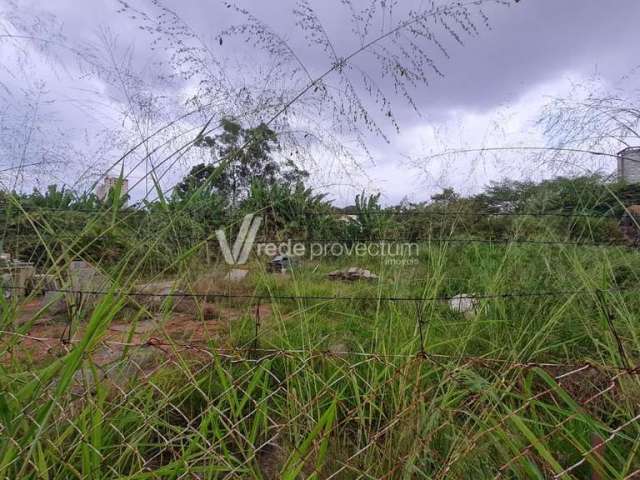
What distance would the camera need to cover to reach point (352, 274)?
208cm

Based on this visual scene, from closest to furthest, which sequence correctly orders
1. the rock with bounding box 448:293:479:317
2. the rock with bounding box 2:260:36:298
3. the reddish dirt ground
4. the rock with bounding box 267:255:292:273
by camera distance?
the reddish dirt ground, the rock with bounding box 2:260:36:298, the rock with bounding box 448:293:479:317, the rock with bounding box 267:255:292:273

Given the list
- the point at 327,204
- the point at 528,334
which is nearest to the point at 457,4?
the point at 528,334

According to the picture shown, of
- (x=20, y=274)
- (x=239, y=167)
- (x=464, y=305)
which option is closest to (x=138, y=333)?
(x=20, y=274)

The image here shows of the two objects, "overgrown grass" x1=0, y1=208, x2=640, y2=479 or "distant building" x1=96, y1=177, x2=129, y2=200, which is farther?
"distant building" x1=96, y1=177, x2=129, y2=200

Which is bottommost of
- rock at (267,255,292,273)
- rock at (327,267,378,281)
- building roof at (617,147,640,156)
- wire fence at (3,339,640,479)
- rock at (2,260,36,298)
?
wire fence at (3,339,640,479)

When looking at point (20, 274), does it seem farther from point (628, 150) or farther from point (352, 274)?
point (628, 150)

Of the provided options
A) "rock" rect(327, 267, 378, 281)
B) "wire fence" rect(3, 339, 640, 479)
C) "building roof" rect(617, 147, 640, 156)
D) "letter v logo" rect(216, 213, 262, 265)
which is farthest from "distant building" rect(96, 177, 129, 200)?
"building roof" rect(617, 147, 640, 156)

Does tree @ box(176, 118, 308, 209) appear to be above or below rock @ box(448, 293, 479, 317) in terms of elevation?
above

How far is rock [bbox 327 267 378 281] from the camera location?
5.99 feet

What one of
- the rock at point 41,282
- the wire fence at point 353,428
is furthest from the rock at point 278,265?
the rock at point 41,282

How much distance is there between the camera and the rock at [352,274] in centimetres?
183

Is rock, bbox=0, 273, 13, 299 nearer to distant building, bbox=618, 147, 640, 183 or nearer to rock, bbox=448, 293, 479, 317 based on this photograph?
rock, bbox=448, 293, 479, 317

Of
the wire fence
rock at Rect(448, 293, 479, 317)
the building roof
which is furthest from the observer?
rock at Rect(448, 293, 479, 317)

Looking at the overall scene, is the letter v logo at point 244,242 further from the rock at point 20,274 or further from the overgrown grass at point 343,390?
the rock at point 20,274
